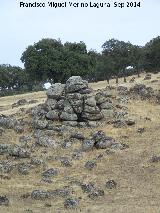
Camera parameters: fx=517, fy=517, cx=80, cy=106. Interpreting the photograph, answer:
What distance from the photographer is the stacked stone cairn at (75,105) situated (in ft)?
178

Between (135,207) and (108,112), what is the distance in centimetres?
2285

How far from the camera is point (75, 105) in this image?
179ft

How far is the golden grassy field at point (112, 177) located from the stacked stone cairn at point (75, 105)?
83.7 inches

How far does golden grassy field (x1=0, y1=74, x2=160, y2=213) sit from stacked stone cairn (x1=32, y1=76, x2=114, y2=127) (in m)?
2.13

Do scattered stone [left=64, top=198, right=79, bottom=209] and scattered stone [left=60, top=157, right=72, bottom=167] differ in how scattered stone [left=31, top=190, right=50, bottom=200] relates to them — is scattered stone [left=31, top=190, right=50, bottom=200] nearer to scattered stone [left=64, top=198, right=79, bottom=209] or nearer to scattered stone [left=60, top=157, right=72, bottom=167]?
scattered stone [left=64, top=198, right=79, bottom=209]

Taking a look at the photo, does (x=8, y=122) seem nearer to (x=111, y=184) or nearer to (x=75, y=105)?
(x=75, y=105)

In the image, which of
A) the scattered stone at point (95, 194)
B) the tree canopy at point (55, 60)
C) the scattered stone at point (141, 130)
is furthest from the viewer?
the tree canopy at point (55, 60)

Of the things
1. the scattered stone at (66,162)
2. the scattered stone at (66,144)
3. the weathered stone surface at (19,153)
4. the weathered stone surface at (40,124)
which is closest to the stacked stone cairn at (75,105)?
the weathered stone surface at (40,124)

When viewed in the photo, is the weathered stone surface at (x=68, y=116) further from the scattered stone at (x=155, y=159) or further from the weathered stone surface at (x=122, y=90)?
the weathered stone surface at (x=122, y=90)

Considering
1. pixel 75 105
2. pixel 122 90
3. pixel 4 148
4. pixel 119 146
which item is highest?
pixel 122 90

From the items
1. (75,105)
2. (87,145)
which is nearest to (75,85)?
(75,105)

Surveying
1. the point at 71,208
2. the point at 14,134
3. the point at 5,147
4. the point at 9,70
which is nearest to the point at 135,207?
the point at 71,208

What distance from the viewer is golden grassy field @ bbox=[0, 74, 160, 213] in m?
34.7

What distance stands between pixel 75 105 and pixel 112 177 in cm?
1501
